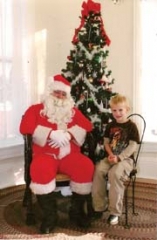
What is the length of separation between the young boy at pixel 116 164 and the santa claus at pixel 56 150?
0.10 meters

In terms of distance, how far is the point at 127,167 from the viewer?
261 centimetres

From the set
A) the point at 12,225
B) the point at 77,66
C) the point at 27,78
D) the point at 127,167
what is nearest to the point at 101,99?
the point at 77,66

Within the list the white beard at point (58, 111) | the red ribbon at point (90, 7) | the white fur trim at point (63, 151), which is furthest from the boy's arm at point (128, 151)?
the red ribbon at point (90, 7)

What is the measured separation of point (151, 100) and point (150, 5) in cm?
116

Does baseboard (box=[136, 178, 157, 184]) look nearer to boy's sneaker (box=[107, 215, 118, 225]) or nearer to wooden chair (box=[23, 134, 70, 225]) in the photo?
boy's sneaker (box=[107, 215, 118, 225])

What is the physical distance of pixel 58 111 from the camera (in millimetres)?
2895

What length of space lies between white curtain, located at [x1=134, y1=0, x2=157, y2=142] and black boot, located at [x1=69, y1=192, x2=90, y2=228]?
180cm

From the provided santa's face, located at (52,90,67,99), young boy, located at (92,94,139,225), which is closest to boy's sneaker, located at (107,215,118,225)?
young boy, located at (92,94,139,225)

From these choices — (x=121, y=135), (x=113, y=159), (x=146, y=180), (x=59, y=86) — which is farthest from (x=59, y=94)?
(x=146, y=180)

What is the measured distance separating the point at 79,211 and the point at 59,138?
1.99 ft

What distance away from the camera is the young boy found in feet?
8.38

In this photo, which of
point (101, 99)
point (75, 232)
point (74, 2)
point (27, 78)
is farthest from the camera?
point (74, 2)

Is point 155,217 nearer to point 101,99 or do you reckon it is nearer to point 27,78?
point 101,99

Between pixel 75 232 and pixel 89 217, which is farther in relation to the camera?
pixel 89 217
